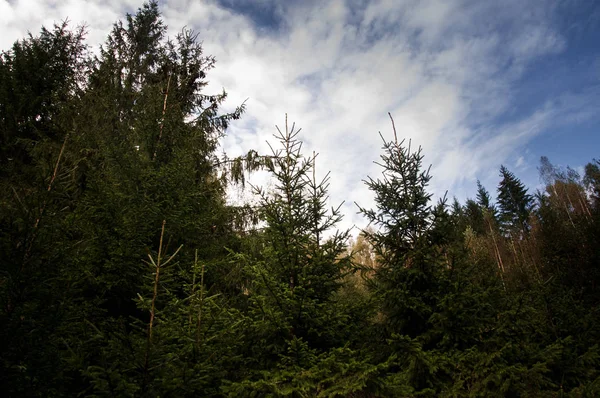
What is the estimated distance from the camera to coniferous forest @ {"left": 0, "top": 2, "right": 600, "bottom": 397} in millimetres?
2932

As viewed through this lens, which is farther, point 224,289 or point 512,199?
point 512,199

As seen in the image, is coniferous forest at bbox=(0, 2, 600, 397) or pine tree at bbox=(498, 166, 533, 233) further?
pine tree at bbox=(498, 166, 533, 233)

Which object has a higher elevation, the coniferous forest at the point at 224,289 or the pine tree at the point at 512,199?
the pine tree at the point at 512,199

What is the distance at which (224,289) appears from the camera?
326 inches

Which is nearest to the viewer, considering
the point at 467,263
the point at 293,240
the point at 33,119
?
the point at 293,240

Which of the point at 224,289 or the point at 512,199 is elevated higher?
the point at 512,199

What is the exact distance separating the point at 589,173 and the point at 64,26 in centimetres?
7709

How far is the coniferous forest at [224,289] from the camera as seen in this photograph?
2.93 meters

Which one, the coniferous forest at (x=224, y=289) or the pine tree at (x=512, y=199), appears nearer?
the coniferous forest at (x=224, y=289)

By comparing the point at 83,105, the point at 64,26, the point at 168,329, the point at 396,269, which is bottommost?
the point at 168,329

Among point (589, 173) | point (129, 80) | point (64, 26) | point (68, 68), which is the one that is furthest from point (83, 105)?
point (589, 173)

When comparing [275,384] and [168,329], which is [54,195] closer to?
[168,329]

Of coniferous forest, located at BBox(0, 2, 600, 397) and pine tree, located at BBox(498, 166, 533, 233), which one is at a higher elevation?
pine tree, located at BBox(498, 166, 533, 233)

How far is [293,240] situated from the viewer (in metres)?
5.32
